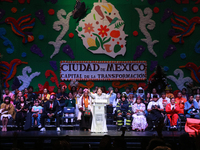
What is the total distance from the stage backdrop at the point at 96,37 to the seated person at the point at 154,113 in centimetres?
304

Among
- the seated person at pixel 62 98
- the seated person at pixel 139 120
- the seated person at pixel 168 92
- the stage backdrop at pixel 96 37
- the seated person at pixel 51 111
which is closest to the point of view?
the seated person at pixel 139 120

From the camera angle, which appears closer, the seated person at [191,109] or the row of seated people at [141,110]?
the row of seated people at [141,110]

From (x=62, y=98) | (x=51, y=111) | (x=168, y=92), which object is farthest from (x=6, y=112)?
(x=168, y=92)

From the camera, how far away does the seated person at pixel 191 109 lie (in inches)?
401

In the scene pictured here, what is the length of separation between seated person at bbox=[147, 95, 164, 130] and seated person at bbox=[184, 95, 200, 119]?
3.23ft

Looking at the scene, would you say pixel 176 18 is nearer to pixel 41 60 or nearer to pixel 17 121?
pixel 41 60

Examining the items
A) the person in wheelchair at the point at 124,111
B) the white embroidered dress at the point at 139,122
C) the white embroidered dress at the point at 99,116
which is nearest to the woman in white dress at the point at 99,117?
the white embroidered dress at the point at 99,116

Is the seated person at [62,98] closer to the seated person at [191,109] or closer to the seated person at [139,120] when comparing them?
the seated person at [139,120]

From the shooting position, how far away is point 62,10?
530 inches

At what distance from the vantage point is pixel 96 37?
13.4m

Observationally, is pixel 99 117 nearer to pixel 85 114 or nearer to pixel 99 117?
pixel 99 117

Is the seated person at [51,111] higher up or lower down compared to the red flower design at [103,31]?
lower down

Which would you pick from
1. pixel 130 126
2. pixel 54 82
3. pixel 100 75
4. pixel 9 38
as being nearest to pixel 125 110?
pixel 130 126

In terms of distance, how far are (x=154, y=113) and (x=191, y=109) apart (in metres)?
1.48
